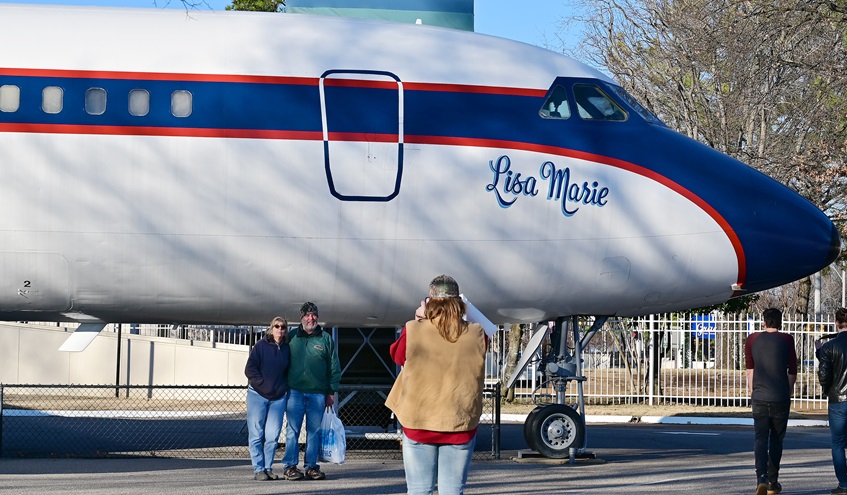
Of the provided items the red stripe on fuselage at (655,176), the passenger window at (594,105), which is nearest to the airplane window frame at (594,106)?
the passenger window at (594,105)

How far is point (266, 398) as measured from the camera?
11.2 meters

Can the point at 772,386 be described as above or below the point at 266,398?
above

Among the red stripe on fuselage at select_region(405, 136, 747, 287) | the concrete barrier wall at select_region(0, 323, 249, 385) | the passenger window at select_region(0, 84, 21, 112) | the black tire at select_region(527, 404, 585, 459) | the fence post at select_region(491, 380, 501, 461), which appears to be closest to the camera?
the passenger window at select_region(0, 84, 21, 112)

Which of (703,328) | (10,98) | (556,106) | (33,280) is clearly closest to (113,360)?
(703,328)

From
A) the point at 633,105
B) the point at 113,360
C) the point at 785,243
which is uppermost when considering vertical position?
the point at 633,105

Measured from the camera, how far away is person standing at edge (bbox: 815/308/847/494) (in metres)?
10.5

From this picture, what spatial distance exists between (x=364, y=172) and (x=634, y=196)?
268 centimetres

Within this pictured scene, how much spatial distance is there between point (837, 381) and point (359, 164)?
15.5ft

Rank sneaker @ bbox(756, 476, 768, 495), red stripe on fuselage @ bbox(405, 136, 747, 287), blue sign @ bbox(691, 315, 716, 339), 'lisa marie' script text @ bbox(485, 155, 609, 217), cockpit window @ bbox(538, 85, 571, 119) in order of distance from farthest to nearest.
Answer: blue sign @ bbox(691, 315, 716, 339)
cockpit window @ bbox(538, 85, 571, 119)
red stripe on fuselage @ bbox(405, 136, 747, 287)
'lisa marie' script text @ bbox(485, 155, 609, 217)
sneaker @ bbox(756, 476, 768, 495)

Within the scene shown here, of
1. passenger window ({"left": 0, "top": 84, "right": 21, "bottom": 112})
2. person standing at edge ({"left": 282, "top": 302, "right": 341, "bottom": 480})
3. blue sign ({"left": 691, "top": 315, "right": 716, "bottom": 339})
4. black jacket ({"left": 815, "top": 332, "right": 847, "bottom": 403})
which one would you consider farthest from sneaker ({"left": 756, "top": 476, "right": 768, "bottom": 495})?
blue sign ({"left": 691, "top": 315, "right": 716, "bottom": 339})

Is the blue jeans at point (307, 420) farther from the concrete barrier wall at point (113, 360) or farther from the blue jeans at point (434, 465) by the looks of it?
the concrete barrier wall at point (113, 360)

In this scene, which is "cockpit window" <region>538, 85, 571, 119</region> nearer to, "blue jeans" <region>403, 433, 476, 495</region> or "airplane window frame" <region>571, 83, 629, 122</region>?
"airplane window frame" <region>571, 83, 629, 122</region>

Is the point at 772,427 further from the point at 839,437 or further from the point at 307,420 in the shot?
the point at 307,420

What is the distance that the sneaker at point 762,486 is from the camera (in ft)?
32.3
